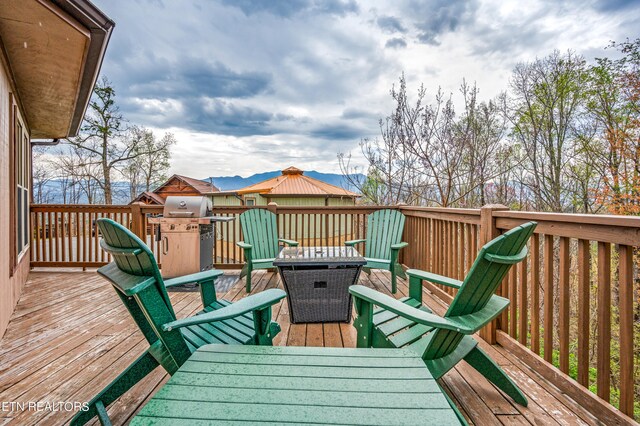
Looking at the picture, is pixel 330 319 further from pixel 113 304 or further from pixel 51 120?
pixel 51 120

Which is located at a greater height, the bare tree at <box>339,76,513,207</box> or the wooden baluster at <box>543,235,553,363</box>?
the bare tree at <box>339,76,513,207</box>

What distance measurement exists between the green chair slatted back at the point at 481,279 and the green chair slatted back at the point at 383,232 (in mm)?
2432

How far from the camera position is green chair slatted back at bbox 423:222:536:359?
149cm

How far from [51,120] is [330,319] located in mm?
5181

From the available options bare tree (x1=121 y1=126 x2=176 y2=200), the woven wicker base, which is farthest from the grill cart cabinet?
bare tree (x1=121 y1=126 x2=176 y2=200)

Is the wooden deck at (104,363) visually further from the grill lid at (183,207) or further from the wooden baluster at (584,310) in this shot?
the grill lid at (183,207)

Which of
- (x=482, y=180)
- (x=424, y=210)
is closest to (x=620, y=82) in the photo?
(x=482, y=180)

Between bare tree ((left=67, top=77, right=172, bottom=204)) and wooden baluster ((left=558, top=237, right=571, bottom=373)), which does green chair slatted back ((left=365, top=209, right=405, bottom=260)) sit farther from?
bare tree ((left=67, top=77, right=172, bottom=204))

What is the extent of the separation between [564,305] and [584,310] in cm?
10

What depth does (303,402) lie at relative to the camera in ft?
3.18

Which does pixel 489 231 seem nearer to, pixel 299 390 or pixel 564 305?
pixel 564 305

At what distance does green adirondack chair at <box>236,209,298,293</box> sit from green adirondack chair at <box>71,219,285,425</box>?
2118mm

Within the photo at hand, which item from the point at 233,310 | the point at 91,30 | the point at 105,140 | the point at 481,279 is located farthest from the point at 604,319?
the point at 105,140

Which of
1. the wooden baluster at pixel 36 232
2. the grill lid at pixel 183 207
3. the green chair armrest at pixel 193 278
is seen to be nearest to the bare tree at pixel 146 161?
the wooden baluster at pixel 36 232
